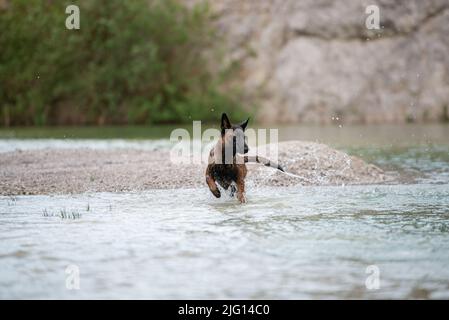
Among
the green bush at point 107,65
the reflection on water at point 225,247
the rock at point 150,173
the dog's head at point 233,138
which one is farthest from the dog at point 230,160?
the green bush at point 107,65

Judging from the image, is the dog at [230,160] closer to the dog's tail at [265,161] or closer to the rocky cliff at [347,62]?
the dog's tail at [265,161]

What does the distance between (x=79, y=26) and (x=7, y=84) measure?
582 cm

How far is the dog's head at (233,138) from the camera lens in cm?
1088

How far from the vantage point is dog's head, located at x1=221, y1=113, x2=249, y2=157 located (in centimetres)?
1088

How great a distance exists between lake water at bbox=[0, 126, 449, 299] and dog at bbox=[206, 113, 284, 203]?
12.1 inches

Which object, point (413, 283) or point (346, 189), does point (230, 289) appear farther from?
point (346, 189)

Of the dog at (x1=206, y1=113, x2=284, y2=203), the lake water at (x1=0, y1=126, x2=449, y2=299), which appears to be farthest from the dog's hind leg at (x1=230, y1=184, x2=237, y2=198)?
the lake water at (x1=0, y1=126, x2=449, y2=299)

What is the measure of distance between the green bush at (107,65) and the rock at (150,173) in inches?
1068

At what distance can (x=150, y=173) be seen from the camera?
598 inches

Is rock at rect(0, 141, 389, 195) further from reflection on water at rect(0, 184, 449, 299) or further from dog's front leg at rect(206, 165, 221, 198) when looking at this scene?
dog's front leg at rect(206, 165, 221, 198)

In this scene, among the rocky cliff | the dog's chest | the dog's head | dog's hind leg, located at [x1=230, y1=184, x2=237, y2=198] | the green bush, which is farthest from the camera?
the rocky cliff

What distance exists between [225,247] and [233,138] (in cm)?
357

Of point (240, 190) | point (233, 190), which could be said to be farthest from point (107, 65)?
point (240, 190)
